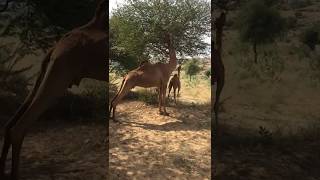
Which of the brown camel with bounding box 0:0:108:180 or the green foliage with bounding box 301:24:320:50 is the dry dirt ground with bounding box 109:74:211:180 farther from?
the green foliage with bounding box 301:24:320:50

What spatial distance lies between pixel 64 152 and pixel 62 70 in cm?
61

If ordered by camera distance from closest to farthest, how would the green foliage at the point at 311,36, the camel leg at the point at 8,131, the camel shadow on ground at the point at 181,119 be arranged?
the camel leg at the point at 8,131, the green foliage at the point at 311,36, the camel shadow on ground at the point at 181,119

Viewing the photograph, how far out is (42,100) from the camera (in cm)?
299

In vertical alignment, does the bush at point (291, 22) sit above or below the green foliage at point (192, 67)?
above

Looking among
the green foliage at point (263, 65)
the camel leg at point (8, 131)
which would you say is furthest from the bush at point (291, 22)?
the camel leg at point (8, 131)

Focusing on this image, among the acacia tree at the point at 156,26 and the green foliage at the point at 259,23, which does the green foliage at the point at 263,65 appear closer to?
the green foliage at the point at 259,23

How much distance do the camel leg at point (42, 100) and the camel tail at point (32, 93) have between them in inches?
0.9

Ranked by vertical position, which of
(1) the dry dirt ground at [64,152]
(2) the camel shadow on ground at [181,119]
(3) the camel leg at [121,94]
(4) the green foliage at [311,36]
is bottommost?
(1) the dry dirt ground at [64,152]

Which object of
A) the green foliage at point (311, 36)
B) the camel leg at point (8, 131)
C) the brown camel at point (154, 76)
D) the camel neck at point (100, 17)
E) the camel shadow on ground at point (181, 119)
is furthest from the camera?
the brown camel at point (154, 76)

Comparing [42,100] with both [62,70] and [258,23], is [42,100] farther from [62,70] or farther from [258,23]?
[258,23]

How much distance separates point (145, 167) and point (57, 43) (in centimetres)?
116

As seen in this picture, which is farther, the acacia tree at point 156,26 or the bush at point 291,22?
the acacia tree at point 156,26

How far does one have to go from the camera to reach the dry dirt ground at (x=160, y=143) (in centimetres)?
318

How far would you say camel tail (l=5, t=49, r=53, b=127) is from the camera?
9.65 feet
